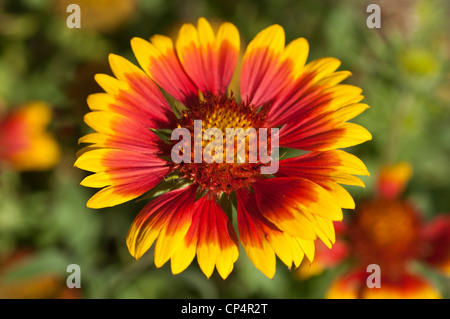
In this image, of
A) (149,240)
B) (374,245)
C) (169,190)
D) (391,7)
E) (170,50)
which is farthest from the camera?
(391,7)

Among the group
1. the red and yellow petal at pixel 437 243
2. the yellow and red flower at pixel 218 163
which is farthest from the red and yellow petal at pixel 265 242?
the red and yellow petal at pixel 437 243

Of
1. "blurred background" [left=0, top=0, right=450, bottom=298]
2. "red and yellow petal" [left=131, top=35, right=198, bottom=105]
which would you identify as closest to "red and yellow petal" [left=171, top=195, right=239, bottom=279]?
"red and yellow petal" [left=131, top=35, right=198, bottom=105]

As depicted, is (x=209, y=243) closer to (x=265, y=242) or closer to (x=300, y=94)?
(x=265, y=242)

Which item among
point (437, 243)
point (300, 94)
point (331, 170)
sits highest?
point (300, 94)

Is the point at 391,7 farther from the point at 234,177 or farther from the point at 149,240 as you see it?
the point at 149,240

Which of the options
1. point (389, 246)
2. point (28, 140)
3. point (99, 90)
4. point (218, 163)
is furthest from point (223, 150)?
point (28, 140)

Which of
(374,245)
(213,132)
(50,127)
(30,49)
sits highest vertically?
(30,49)

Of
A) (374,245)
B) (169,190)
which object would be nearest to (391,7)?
(374,245)
